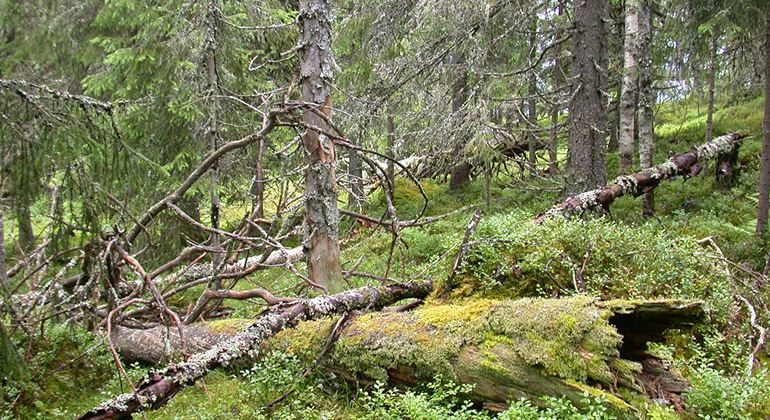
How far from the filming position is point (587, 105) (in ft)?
27.1

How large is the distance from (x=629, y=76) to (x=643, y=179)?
2582 millimetres

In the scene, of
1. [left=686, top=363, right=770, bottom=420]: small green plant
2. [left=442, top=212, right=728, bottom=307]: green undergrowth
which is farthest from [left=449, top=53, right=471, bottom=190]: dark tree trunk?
[left=686, top=363, right=770, bottom=420]: small green plant

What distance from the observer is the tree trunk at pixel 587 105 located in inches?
319

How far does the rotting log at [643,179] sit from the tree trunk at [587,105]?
0.52 m

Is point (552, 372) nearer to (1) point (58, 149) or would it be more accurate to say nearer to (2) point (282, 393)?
(2) point (282, 393)

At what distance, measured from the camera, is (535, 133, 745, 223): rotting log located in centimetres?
695

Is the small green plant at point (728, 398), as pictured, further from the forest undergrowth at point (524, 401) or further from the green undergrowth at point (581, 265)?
the green undergrowth at point (581, 265)

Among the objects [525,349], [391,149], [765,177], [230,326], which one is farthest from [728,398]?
[391,149]

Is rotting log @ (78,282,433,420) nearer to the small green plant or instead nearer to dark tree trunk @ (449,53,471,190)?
the small green plant

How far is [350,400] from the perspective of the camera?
3668mm

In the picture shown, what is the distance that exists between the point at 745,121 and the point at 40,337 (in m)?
18.9

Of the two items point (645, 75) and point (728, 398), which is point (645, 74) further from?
point (728, 398)

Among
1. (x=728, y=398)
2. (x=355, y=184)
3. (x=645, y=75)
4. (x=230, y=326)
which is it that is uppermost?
(x=645, y=75)

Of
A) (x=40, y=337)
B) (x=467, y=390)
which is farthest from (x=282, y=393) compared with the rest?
(x=40, y=337)
